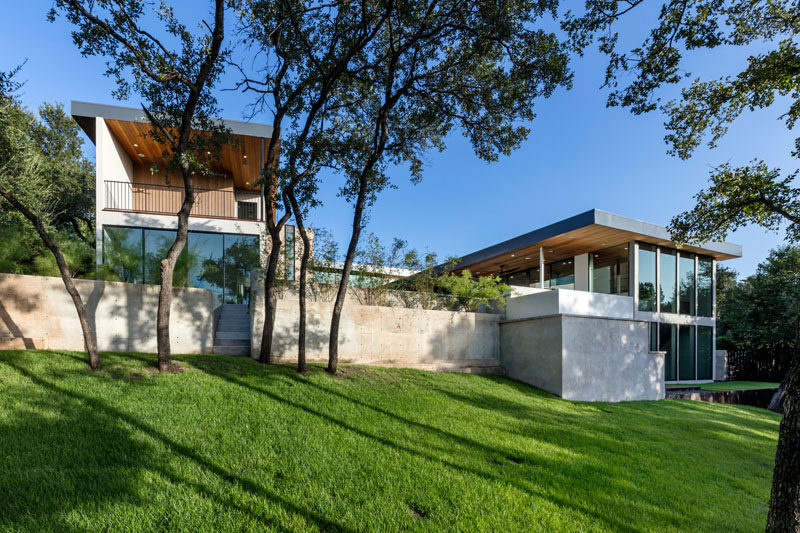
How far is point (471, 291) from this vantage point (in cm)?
1121

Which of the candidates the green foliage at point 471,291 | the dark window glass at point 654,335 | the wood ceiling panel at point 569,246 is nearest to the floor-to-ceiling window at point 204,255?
the green foliage at point 471,291

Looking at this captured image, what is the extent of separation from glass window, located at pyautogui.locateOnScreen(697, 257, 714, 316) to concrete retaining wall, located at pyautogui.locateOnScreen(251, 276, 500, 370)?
490 inches

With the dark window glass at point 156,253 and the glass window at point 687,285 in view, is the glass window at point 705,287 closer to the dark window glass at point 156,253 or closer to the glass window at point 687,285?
the glass window at point 687,285

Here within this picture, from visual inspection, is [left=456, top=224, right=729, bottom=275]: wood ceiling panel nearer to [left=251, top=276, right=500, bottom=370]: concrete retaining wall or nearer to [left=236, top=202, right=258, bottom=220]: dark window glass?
[left=251, top=276, right=500, bottom=370]: concrete retaining wall

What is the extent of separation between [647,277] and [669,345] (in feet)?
10.3

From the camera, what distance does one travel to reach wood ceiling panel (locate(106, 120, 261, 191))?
12056 millimetres

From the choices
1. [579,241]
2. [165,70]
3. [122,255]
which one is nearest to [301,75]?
[165,70]

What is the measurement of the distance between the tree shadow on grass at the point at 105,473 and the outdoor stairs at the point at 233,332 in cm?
378

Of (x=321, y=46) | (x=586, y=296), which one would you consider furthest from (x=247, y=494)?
(x=586, y=296)

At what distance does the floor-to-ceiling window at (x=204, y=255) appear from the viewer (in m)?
11.2

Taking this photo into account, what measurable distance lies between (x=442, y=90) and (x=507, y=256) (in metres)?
11.5

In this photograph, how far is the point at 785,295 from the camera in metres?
18.4

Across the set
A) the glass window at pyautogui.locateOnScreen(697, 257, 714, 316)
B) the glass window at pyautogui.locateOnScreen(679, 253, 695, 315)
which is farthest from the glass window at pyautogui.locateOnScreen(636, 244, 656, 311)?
the glass window at pyautogui.locateOnScreen(697, 257, 714, 316)

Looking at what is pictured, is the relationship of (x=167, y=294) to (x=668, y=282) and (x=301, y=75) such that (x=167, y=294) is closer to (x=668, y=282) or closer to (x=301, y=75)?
(x=301, y=75)
